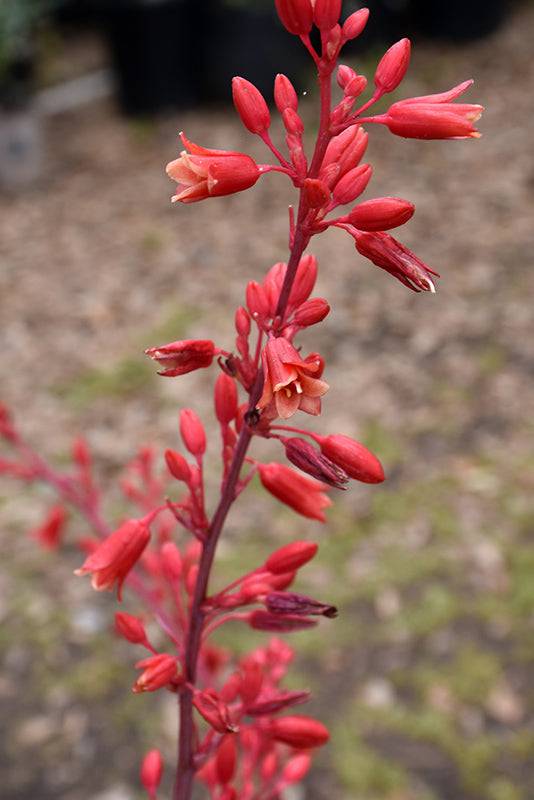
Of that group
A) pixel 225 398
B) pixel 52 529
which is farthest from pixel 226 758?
pixel 52 529

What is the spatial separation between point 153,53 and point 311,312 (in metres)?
7.38

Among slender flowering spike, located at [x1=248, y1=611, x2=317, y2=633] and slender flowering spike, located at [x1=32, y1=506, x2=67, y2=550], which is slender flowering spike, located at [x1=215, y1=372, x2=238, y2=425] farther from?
slender flowering spike, located at [x1=32, y1=506, x2=67, y2=550]

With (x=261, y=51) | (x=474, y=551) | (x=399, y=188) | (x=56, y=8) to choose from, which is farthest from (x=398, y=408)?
(x=56, y=8)

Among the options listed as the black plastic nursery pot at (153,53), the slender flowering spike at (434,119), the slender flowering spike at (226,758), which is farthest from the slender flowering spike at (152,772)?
the black plastic nursery pot at (153,53)

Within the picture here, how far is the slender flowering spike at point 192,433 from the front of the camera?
1198mm

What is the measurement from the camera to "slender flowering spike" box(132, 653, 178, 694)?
1.06 m

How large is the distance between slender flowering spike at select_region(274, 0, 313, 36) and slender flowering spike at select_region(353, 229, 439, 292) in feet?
Result: 0.66

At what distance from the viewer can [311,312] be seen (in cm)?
98

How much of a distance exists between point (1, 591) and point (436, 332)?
2.57m

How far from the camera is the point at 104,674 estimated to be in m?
3.28

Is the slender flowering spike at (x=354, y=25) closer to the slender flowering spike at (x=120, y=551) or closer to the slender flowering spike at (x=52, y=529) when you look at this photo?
the slender flowering spike at (x=120, y=551)

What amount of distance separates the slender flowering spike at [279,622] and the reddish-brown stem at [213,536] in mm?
74

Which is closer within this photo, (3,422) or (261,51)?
(3,422)

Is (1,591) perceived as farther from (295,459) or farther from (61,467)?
(295,459)
